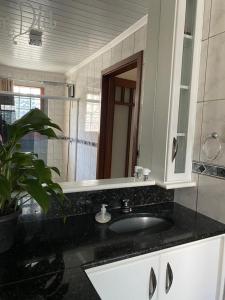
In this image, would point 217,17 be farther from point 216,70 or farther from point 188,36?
point 216,70

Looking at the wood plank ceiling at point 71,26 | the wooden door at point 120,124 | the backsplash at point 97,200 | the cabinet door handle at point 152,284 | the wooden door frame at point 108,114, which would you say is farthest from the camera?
the wooden door at point 120,124

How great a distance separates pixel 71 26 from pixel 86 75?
0.75 meters

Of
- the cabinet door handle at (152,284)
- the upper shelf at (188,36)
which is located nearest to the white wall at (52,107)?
the cabinet door handle at (152,284)

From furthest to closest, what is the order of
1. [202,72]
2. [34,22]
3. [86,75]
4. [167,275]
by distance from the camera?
[86,75] → [34,22] → [202,72] → [167,275]

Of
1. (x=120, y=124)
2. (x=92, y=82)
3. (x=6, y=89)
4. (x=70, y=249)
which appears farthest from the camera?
(x=6, y=89)

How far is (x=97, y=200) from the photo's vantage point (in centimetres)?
127

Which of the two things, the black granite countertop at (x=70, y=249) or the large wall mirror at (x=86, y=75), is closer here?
the black granite countertop at (x=70, y=249)

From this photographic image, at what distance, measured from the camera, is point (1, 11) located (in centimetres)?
176

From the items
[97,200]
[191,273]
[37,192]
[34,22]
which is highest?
[34,22]

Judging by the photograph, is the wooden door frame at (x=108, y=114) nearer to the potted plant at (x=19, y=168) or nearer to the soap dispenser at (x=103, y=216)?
the soap dispenser at (x=103, y=216)

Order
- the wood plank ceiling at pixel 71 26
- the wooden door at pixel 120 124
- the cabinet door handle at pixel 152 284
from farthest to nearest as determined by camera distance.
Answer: the wooden door at pixel 120 124, the wood plank ceiling at pixel 71 26, the cabinet door handle at pixel 152 284

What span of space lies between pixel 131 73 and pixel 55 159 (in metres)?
1.05

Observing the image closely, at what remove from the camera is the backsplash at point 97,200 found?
1.15 meters

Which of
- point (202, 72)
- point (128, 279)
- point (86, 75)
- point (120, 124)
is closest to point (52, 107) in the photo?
point (86, 75)
